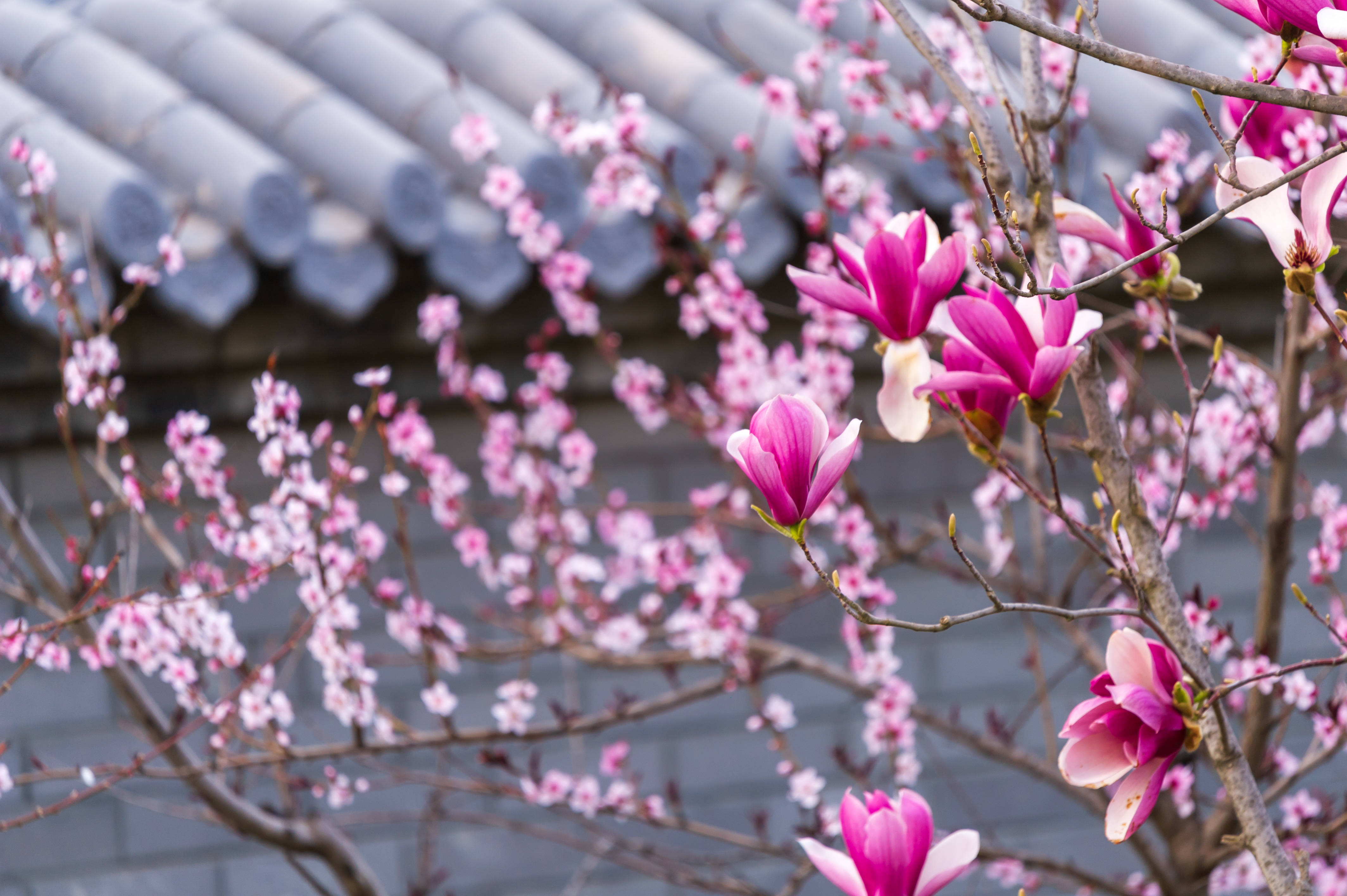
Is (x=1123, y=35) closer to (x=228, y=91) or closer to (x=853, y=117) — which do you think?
(x=853, y=117)

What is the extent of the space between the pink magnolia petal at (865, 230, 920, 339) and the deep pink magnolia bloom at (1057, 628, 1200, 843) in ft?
0.96

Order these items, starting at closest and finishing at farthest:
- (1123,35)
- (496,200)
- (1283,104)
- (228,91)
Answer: (1283,104), (496,200), (228,91), (1123,35)

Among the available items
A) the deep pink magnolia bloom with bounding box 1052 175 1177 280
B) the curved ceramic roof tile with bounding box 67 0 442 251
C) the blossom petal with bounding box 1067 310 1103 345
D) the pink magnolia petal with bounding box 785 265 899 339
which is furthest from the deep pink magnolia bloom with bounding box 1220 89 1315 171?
the curved ceramic roof tile with bounding box 67 0 442 251

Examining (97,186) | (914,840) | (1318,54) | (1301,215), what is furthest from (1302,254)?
(97,186)

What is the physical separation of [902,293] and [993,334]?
0.09m

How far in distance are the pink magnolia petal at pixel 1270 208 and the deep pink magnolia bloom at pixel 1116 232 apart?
10cm

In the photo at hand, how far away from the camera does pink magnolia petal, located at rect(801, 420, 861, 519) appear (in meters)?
0.80

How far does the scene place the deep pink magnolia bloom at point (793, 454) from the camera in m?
0.79

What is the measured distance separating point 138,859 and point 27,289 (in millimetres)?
1666

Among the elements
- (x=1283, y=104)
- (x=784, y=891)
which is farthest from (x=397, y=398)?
(x=1283, y=104)

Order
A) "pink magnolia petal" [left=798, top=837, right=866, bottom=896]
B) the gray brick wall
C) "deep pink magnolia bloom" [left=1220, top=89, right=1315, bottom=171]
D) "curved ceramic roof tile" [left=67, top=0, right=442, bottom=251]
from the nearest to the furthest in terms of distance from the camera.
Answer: "pink magnolia petal" [left=798, top=837, right=866, bottom=896], "deep pink magnolia bloom" [left=1220, top=89, right=1315, bottom=171], "curved ceramic roof tile" [left=67, top=0, right=442, bottom=251], the gray brick wall

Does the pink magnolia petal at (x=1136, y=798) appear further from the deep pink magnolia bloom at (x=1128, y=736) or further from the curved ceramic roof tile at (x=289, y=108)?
the curved ceramic roof tile at (x=289, y=108)

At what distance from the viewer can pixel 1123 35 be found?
135 inches

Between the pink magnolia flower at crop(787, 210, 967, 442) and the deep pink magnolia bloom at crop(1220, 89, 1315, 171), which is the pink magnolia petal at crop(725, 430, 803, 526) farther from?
the deep pink magnolia bloom at crop(1220, 89, 1315, 171)
